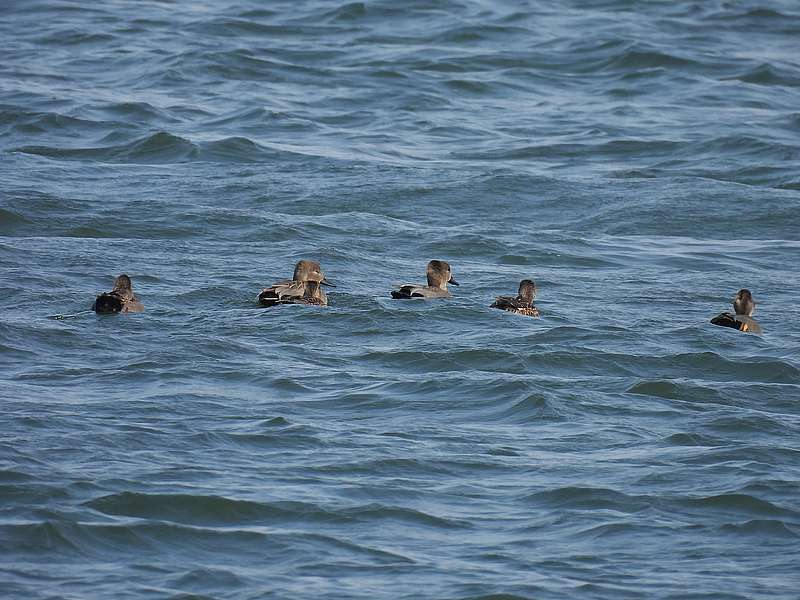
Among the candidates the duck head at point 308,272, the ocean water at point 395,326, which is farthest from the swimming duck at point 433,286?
the duck head at point 308,272

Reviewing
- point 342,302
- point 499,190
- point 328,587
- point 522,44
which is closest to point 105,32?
point 522,44

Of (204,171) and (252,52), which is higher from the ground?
(252,52)

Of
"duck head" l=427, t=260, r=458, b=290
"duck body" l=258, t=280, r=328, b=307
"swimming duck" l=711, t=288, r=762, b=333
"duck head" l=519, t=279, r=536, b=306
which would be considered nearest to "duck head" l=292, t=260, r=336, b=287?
"duck body" l=258, t=280, r=328, b=307

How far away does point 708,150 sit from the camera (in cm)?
2112

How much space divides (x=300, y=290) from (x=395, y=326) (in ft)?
2.97

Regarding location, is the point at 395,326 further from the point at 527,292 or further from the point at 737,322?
the point at 737,322

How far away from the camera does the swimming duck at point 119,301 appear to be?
40.9 ft

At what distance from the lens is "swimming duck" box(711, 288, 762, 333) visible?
13.1m

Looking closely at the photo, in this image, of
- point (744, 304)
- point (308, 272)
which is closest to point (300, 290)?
point (308, 272)

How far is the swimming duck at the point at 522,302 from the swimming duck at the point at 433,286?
1.72 ft

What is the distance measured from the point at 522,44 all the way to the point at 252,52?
4.95 meters

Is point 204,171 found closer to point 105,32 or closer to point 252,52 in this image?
point 252,52

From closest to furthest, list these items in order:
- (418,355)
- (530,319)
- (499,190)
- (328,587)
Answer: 1. (328,587)
2. (418,355)
3. (530,319)
4. (499,190)

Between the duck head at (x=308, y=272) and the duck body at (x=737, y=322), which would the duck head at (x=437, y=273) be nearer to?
the duck head at (x=308, y=272)
